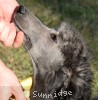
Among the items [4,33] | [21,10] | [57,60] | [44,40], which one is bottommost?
[57,60]

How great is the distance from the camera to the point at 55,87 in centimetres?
365

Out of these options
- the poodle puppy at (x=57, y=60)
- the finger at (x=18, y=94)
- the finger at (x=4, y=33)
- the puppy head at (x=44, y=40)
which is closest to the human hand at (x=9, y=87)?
the finger at (x=18, y=94)

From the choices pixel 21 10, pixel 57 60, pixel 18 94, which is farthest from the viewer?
pixel 21 10

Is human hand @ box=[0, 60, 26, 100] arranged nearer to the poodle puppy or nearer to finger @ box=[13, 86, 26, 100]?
finger @ box=[13, 86, 26, 100]

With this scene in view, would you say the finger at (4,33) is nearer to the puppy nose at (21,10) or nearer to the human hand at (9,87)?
the human hand at (9,87)

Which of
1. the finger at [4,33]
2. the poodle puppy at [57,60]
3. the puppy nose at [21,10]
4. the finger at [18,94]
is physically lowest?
the poodle puppy at [57,60]

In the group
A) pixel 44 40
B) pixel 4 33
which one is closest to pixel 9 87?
pixel 4 33

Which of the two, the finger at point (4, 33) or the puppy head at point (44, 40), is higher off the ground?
the finger at point (4, 33)

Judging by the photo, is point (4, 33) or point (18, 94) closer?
point (4, 33)

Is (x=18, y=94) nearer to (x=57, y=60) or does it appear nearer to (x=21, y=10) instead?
(x=57, y=60)

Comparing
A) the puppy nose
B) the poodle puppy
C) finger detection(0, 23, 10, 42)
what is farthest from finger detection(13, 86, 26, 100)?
the puppy nose

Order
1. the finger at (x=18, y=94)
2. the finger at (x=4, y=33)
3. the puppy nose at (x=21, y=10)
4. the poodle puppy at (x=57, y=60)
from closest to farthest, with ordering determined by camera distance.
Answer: the finger at (x=4, y=33) < the finger at (x=18, y=94) < the poodle puppy at (x=57, y=60) < the puppy nose at (x=21, y=10)

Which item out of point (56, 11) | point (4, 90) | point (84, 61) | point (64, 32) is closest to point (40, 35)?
point (64, 32)

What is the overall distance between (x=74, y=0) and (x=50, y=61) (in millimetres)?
3333
